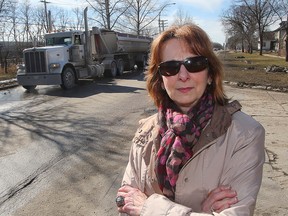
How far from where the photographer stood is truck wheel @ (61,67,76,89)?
15.7m

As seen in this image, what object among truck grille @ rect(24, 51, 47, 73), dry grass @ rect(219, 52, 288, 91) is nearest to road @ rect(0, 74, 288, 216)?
dry grass @ rect(219, 52, 288, 91)

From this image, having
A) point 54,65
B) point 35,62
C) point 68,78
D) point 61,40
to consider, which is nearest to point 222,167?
point 54,65

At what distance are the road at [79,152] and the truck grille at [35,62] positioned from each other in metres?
3.96

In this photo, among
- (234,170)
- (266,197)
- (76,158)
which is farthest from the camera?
(76,158)

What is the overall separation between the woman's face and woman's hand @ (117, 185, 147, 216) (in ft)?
1.68

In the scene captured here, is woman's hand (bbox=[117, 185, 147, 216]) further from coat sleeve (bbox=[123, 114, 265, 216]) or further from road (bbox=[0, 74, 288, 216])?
road (bbox=[0, 74, 288, 216])

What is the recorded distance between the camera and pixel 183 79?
5.95 ft

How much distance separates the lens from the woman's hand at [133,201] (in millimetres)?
1735

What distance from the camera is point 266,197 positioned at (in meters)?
4.01

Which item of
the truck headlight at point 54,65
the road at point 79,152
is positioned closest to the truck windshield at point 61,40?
the truck headlight at point 54,65

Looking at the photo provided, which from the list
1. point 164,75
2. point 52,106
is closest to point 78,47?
point 52,106

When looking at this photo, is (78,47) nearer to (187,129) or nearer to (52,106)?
(52,106)

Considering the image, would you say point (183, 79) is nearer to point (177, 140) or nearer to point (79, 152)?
point (177, 140)

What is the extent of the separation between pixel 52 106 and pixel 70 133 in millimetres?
3864
